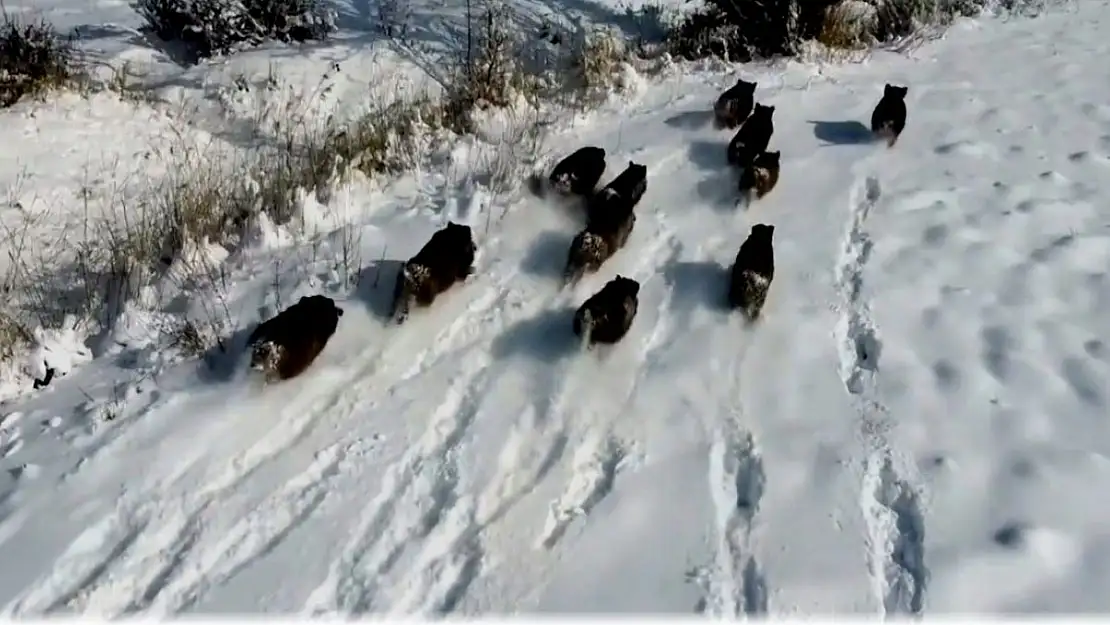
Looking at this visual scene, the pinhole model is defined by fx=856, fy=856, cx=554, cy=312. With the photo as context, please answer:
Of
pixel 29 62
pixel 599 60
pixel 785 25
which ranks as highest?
pixel 29 62

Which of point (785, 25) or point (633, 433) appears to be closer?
point (633, 433)

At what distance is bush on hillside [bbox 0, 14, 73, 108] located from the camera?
649 centimetres

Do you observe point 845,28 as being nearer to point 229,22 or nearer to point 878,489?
point 229,22

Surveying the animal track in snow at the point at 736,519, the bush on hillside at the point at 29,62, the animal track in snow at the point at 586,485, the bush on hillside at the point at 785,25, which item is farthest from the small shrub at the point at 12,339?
the bush on hillside at the point at 785,25

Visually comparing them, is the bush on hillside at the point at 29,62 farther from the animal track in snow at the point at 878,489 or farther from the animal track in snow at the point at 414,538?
the animal track in snow at the point at 878,489

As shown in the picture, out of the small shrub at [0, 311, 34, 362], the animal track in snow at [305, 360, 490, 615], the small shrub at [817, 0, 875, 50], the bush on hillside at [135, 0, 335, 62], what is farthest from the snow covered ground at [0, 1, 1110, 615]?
the bush on hillside at [135, 0, 335, 62]

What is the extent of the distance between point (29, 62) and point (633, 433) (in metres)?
6.10

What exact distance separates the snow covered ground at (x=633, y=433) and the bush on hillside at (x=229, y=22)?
326 cm

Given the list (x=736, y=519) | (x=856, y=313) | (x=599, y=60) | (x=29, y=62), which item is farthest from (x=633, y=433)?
(x=29, y=62)

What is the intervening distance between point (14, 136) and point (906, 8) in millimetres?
8342

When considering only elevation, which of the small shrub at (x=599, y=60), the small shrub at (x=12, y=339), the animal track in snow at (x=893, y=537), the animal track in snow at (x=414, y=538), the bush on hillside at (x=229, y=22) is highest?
the bush on hillside at (x=229, y=22)

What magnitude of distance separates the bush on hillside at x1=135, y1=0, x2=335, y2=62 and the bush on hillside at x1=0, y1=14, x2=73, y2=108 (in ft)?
3.85

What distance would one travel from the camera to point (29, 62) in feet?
22.6

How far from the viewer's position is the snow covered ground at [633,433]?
3.00m
